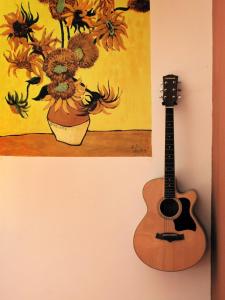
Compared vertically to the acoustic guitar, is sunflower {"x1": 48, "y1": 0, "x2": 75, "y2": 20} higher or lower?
higher

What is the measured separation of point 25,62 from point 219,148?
1152 mm

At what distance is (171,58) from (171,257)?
994 mm

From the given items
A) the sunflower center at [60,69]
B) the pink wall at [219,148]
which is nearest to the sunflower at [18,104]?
the sunflower center at [60,69]

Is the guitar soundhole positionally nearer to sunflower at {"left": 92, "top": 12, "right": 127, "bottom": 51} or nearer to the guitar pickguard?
the guitar pickguard

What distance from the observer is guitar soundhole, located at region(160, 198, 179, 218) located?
5.31ft

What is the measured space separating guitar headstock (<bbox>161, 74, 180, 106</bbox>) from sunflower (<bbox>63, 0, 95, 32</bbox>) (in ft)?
1.72

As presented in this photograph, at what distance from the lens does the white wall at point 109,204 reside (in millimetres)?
1695

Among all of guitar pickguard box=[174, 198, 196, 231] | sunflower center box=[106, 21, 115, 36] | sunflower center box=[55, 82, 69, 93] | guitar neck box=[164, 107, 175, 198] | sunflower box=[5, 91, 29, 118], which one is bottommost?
guitar pickguard box=[174, 198, 196, 231]

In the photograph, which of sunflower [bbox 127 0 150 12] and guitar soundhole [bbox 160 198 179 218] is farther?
sunflower [bbox 127 0 150 12]

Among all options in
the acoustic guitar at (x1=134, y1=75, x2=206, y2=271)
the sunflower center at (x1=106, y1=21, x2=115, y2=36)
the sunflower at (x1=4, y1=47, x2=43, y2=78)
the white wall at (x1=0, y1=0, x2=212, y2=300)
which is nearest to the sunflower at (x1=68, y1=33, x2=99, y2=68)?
the sunflower center at (x1=106, y1=21, x2=115, y2=36)

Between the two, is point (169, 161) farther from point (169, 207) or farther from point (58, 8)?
point (58, 8)

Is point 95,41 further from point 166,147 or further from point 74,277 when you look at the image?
point 74,277

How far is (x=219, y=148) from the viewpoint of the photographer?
5.04 ft

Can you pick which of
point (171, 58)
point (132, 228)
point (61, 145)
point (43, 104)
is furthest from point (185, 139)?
point (43, 104)
